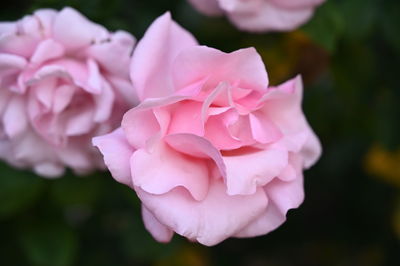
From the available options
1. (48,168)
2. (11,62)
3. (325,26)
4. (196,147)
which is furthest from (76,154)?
(325,26)

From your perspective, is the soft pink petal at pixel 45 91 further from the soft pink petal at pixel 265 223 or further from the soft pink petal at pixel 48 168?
the soft pink petal at pixel 265 223

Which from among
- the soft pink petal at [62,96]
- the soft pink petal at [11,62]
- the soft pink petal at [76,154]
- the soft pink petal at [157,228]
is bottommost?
the soft pink petal at [76,154]

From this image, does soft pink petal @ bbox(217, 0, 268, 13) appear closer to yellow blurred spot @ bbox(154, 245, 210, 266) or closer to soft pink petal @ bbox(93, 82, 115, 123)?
soft pink petal @ bbox(93, 82, 115, 123)

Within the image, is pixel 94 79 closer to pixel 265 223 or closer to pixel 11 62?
pixel 11 62

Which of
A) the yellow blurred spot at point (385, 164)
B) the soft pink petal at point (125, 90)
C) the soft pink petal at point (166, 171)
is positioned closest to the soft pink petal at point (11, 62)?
the soft pink petal at point (125, 90)

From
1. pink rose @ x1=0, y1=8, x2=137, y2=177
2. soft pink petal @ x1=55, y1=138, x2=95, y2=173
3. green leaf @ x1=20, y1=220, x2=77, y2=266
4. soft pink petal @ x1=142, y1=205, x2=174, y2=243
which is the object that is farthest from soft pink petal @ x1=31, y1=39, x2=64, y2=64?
green leaf @ x1=20, y1=220, x2=77, y2=266
